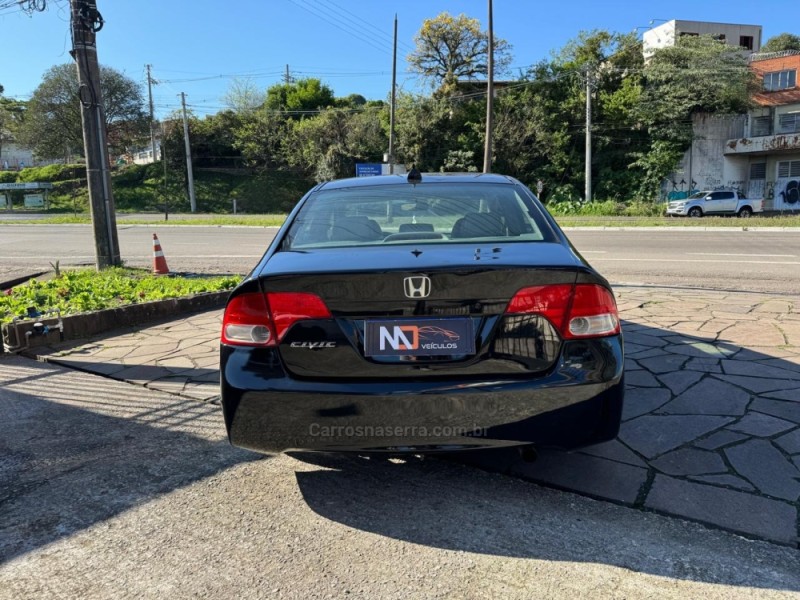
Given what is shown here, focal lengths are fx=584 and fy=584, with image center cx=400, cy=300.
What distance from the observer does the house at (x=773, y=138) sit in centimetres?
3712

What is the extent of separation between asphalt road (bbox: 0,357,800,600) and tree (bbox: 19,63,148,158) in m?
56.4

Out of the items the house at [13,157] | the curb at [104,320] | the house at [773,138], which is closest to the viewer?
the curb at [104,320]

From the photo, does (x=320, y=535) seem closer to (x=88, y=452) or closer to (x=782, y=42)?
(x=88, y=452)

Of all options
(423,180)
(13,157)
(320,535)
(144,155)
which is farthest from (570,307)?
(13,157)

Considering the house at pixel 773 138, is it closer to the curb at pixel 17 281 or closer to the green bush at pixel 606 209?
the green bush at pixel 606 209

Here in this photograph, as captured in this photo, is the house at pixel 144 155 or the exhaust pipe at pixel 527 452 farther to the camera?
the house at pixel 144 155

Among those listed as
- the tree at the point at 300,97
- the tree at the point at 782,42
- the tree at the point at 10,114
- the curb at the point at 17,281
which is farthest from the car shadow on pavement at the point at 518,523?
the tree at the point at 782,42

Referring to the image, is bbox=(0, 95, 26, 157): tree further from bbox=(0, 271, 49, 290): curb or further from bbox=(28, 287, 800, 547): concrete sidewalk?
bbox=(28, 287, 800, 547): concrete sidewalk

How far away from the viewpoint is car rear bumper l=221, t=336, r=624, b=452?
235cm

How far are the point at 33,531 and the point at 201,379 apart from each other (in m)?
2.03

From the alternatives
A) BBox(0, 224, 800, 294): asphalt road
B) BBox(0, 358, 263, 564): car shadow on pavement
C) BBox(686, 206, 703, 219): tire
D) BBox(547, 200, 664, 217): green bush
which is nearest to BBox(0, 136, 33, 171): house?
BBox(0, 224, 800, 294): asphalt road

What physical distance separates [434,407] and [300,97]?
59.2 m

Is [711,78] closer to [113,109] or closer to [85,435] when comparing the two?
[85,435]

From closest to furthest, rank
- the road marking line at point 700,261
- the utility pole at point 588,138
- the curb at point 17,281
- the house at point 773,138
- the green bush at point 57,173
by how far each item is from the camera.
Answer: the curb at point 17,281
the road marking line at point 700,261
the utility pole at point 588,138
the house at point 773,138
the green bush at point 57,173
